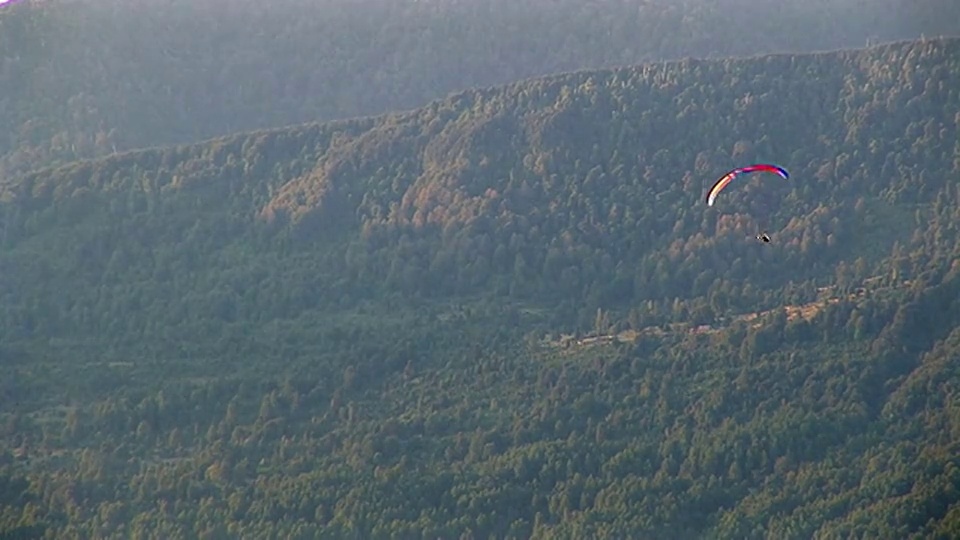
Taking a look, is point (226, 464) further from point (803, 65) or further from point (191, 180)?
point (803, 65)

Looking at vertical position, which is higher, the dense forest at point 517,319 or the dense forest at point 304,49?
the dense forest at point 304,49

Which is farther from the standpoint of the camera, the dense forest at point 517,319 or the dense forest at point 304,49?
the dense forest at point 304,49

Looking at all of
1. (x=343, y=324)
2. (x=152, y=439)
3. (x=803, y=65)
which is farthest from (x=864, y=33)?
(x=152, y=439)

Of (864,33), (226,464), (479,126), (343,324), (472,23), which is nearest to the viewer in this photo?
(226,464)

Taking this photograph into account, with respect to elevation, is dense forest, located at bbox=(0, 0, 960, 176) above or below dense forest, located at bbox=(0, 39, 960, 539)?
above
